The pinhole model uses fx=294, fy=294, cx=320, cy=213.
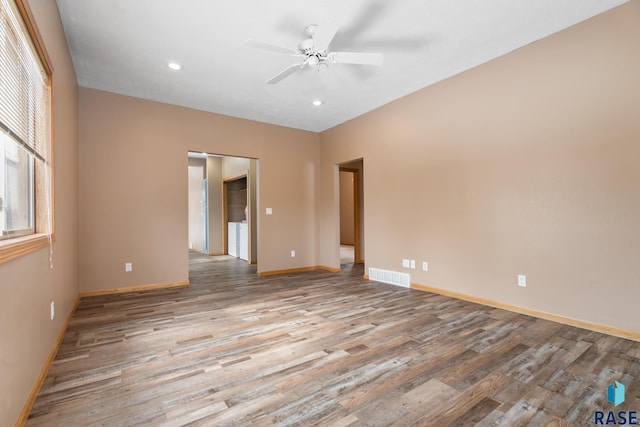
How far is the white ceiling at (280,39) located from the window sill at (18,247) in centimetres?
196

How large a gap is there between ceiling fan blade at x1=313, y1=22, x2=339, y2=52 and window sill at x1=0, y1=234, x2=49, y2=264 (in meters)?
2.28

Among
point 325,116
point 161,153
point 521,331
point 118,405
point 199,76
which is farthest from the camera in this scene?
point 325,116

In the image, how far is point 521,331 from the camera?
2613mm

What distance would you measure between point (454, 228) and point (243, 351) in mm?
2830

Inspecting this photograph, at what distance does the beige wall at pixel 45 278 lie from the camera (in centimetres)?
132

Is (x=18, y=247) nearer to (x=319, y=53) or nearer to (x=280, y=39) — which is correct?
(x=319, y=53)

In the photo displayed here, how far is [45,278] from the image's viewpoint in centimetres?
201

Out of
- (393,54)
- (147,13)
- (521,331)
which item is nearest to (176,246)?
(147,13)

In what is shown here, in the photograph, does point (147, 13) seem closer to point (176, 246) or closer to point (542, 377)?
point (176, 246)

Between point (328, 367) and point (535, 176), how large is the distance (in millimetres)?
2768

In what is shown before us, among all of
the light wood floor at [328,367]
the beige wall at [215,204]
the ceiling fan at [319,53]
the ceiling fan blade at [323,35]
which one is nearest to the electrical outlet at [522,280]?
the light wood floor at [328,367]

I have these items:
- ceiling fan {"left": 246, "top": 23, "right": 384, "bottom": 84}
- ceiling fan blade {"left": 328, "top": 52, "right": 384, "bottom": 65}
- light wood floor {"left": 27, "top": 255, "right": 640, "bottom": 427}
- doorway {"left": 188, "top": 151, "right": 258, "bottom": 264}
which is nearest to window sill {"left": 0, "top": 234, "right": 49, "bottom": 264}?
light wood floor {"left": 27, "top": 255, "right": 640, "bottom": 427}

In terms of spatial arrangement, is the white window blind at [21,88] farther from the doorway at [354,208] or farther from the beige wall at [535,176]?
the doorway at [354,208]

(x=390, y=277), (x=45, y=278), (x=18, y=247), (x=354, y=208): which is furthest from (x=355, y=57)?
(x=354, y=208)
